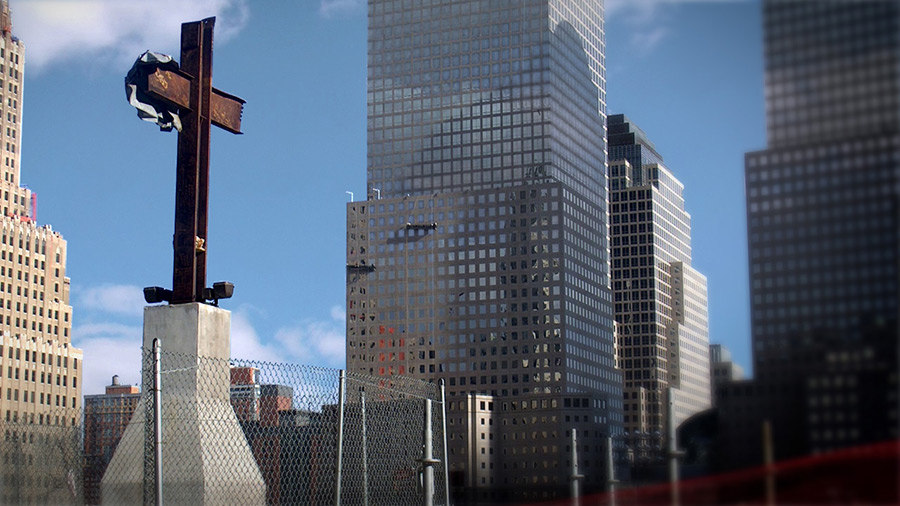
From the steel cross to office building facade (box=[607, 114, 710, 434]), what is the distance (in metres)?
148

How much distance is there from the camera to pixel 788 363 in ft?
23.0

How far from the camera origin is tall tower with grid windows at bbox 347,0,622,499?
13188 centimetres

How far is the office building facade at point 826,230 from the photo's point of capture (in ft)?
21.7

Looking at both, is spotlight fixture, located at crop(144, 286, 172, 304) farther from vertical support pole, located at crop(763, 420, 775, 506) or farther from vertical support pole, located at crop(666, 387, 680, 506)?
vertical support pole, located at crop(763, 420, 775, 506)

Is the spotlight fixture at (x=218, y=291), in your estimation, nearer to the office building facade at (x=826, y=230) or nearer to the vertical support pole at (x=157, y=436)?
the vertical support pole at (x=157, y=436)

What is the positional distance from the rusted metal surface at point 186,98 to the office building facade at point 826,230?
11.4 m

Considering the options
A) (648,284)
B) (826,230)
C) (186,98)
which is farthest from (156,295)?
(648,284)

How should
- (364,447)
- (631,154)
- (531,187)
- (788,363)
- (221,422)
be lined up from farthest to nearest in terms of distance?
(631,154) < (531,187) < (364,447) < (221,422) < (788,363)

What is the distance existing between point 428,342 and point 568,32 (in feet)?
134

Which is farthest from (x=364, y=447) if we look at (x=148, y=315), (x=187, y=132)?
(x=187, y=132)

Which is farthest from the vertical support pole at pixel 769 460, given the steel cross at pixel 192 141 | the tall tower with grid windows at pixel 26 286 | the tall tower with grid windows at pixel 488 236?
the tall tower with grid windows at pixel 488 236

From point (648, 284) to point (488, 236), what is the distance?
50278mm

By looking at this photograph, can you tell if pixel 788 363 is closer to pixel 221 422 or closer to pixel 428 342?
pixel 221 422

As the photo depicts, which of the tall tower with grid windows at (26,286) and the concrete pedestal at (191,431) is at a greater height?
the tall tower with grid windows at (26,286)
